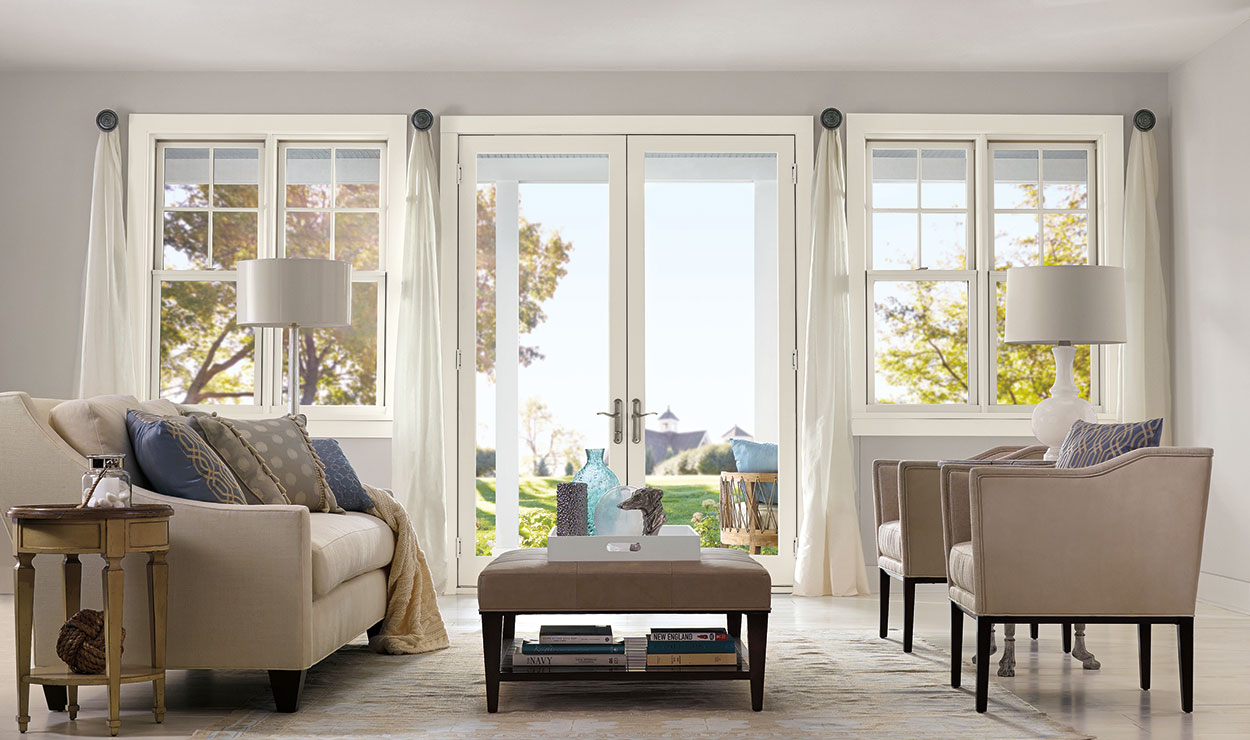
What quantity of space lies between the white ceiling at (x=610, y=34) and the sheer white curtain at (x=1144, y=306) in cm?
64

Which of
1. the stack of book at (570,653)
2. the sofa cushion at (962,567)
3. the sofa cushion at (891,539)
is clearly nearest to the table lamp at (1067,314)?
the sofa cushion at (891,539)

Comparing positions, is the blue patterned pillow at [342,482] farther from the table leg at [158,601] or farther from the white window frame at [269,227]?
the white window frame at [269,227]

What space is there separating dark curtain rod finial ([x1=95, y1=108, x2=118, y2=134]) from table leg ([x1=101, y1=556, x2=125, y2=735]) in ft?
12.3

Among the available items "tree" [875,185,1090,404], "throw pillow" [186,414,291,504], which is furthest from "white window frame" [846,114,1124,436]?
"throw pillow" [186,414,291,504]

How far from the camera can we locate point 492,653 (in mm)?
3068

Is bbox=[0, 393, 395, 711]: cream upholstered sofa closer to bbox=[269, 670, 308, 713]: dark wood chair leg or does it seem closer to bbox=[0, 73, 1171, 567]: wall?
bbox=[269, 670, 308, 713]: dark wood chair leg

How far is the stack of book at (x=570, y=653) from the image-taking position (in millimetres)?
3146

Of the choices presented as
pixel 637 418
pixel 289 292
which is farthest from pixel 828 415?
pixel 289 292

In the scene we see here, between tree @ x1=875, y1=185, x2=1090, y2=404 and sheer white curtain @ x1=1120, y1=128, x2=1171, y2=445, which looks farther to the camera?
tree @ x1=875, y1=185, x2=1090, y2=404

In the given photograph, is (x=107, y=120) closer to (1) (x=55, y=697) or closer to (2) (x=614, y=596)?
(1) (x=55, y=697)

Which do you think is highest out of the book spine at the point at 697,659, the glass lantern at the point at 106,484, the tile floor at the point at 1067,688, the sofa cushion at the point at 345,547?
the glass lantern at the point at 106,484

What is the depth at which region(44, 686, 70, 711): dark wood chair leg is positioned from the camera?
3.07 meters

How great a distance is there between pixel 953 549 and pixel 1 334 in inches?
199

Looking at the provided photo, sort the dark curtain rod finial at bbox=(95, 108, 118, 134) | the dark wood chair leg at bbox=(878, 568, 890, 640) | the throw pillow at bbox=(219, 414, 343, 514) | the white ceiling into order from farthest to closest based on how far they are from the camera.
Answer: the dark curtain rod finial at bbox=(95, 108, 118, 134) → the white ceiling → the dark wood chair leg at bbox=(878, 568, 890, 640) → the throw pillow at bbox=(219, 414, 343, 514)
